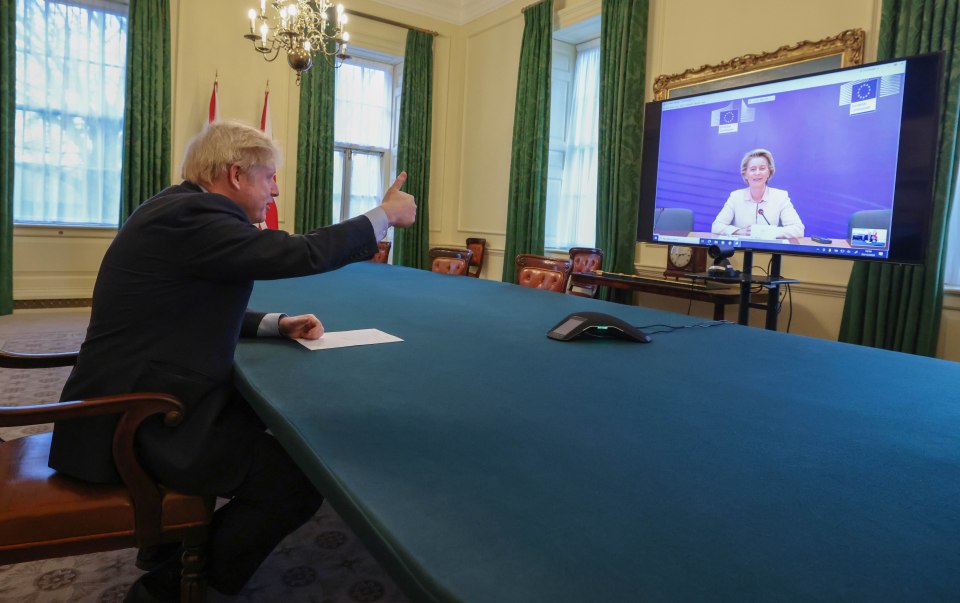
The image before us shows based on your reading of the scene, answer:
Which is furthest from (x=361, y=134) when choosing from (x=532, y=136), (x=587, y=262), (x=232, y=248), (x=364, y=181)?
(x=232, y=248)

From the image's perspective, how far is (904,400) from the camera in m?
1.14

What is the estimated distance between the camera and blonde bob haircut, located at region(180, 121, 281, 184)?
4.49ft

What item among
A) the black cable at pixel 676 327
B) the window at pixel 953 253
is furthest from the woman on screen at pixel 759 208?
the black cable at pixel 676 327

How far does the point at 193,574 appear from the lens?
1235mm

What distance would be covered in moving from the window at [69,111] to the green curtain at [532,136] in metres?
3.66

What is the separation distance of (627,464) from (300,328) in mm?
970

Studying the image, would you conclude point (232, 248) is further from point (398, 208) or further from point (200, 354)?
point (398, 208)

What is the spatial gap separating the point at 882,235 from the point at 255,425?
9.62 feet

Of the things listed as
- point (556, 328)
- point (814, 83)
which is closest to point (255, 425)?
point (556, 328)

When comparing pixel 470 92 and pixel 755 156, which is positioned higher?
pixel 470 92

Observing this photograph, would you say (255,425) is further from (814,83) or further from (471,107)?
(471,107)

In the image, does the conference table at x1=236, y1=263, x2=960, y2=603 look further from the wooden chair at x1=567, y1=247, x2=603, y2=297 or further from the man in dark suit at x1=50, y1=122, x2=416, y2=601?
the wooden chair at x1=567, y1=247, x2=603, y2=297

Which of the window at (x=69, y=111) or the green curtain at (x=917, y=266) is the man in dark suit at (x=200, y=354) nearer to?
the green curtain at (x=917, y=266)

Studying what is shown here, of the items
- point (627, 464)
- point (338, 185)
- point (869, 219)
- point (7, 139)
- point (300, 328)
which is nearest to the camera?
point (627, 464)
